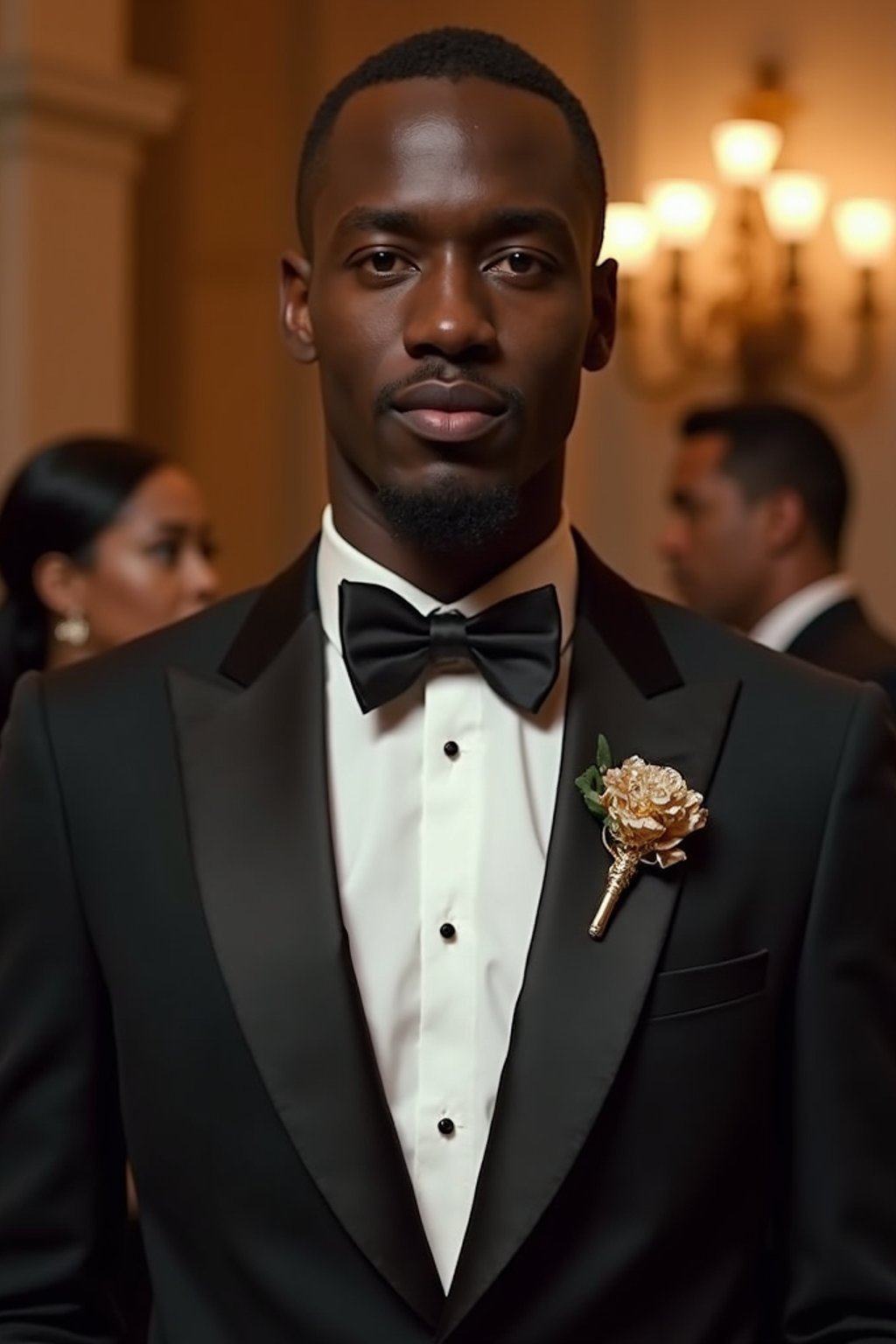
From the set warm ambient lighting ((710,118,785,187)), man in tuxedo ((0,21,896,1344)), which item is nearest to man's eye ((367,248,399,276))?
man in tuxedo ((0,21,896,1344))

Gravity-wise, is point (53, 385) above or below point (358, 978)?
below

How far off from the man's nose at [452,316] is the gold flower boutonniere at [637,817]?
32 cm

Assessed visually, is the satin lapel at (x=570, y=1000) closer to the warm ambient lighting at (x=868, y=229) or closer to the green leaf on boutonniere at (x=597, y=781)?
the green leaf on boutonniere at (x=597, y=781)

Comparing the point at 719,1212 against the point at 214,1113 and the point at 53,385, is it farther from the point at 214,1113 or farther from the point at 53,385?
the point at 53,385

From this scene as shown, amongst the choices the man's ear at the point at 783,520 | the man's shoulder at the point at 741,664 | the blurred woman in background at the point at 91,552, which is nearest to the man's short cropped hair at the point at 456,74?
the man's shoulder at the point at 741,664

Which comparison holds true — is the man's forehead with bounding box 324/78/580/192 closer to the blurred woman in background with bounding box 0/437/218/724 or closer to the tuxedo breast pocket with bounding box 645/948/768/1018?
the tuxedo breast pocket with bounding box 645/948/768/1018

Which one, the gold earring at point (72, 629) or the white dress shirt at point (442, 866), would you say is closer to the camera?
the white dress shirt at point (442, 866)

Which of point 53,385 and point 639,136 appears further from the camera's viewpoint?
point 639,136

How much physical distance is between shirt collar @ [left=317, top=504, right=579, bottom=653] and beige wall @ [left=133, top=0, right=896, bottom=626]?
A: 15.3 ft

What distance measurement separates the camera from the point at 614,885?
160cm

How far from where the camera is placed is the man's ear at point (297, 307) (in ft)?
5.55

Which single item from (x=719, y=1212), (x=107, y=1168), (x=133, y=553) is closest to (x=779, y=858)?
(x=719, y=1212)

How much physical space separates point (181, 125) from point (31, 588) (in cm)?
374

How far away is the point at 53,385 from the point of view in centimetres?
538
